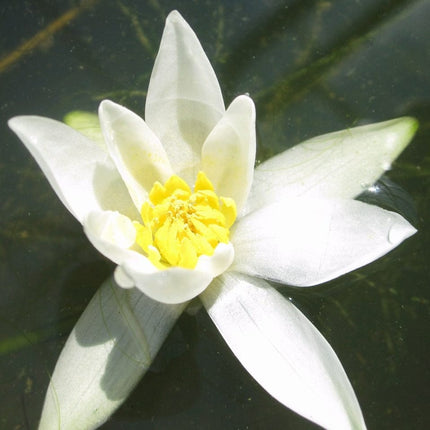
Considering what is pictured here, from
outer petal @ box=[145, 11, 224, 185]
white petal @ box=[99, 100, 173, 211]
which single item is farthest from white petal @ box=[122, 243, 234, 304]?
outer petal @ box=[145, 11, 224, 185]

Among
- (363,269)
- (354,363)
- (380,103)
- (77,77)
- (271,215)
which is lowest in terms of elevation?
(354,363)

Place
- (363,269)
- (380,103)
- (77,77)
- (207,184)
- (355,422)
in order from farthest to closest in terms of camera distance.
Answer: (77,77) → (380,103) → (363,269) → (207,184) → (355,422)

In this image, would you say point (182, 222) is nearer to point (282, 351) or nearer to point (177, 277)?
point (177, 277)

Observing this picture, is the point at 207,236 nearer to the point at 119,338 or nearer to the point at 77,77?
the point at 119,338

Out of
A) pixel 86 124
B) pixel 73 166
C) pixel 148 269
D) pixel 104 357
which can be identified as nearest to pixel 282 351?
pixel 148 269

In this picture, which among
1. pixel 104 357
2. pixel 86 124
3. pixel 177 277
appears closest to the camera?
pixel 177 277

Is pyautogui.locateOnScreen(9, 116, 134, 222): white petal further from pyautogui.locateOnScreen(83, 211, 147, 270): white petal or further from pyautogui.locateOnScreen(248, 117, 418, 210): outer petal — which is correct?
pyautogui.locateOnScreen(248, 117, 418, 210): outer petal

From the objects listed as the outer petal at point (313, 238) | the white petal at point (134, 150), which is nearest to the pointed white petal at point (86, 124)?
the white petal at point (134, 150)

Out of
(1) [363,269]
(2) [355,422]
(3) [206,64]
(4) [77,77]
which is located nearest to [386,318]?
(1) [363,269]
